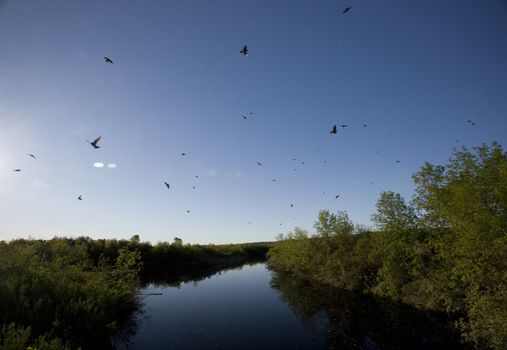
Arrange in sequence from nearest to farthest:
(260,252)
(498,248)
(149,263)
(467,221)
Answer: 1. (498,248)
2. (467,221)
3. (149,263)
4. (260,252)

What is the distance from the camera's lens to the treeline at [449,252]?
16.2 meters

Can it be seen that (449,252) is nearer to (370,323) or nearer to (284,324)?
(370,323)

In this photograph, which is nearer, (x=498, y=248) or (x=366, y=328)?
(x=498, y=248)

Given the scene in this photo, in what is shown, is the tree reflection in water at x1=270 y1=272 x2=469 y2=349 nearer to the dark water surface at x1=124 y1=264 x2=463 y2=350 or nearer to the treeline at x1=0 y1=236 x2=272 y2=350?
the dark water surface at x1=124 y1=264 x2=463 y2=350

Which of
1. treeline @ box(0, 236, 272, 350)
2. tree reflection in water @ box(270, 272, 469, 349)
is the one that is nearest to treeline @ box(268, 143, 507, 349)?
tree reflection in water @ box(270, 272, 469, 349)

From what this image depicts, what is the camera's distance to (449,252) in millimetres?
21125

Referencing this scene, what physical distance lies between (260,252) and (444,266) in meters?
104

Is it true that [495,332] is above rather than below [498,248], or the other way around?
below

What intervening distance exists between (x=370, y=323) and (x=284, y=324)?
20.8ft

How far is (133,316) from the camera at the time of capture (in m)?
24.6

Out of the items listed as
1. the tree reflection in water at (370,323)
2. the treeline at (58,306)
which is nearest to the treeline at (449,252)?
the tree reflection in water at (370,323)

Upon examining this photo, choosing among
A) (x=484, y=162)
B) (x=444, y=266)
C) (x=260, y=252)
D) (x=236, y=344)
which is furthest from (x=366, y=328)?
(x=260, y=252)

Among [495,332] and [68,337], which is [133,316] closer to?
[68,337]

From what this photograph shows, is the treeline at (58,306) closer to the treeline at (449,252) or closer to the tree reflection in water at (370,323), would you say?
the tree reflection in water at (370,323)
